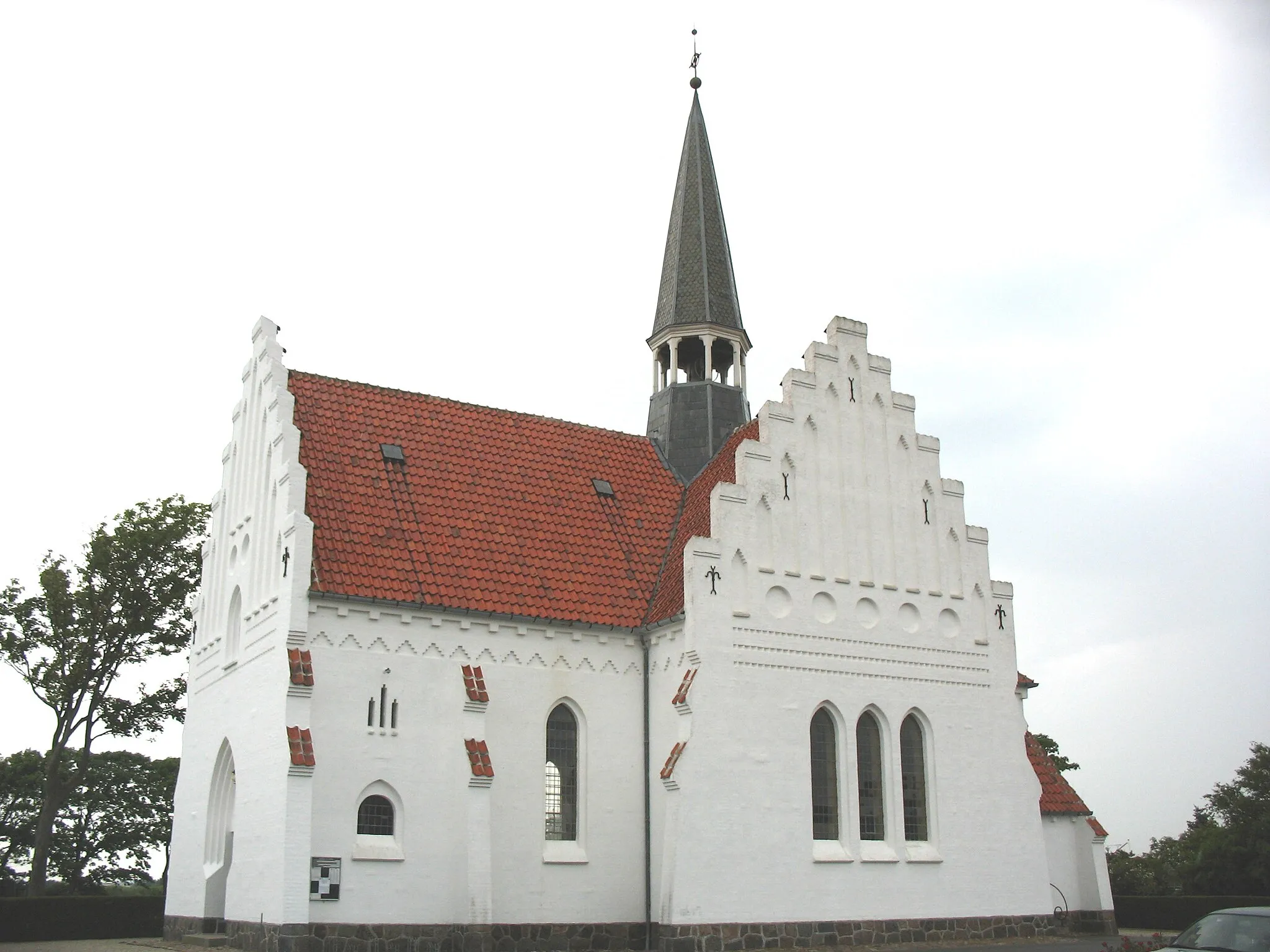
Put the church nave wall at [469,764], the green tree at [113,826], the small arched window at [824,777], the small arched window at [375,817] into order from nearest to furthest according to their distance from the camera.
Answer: the church nave wall at [469,764], the small arched window at [375,817], the small arched window at [824,777], the green tree at [113,826]

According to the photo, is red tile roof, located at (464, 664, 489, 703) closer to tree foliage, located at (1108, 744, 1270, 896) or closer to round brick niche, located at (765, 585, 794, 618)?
round brick niche, located at (765, 585, 794, 618)

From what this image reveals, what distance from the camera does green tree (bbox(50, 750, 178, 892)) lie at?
132 ft

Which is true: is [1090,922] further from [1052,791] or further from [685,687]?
[685,687]

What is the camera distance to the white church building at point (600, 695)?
22.0 meters

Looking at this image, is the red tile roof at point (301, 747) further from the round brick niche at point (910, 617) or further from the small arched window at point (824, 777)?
the round brick niche at point (910, 617)

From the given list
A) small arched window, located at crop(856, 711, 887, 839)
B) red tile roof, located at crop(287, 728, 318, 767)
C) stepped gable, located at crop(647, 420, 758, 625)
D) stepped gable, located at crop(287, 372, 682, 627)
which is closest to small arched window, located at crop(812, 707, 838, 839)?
small arched window, located at crop(856, 711, 887, 839)

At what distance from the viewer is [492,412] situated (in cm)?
2950

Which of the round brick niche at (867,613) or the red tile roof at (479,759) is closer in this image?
the red tile roof at (479,759)

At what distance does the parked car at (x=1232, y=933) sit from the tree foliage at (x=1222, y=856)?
22261 millimetres

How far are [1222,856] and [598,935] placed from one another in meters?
22.5

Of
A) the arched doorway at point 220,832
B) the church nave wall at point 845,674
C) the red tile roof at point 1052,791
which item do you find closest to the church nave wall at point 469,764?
the church nave wall at point 845,674

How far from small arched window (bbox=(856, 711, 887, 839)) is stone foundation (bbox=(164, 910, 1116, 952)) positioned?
74.9 inches

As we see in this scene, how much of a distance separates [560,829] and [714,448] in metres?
11.1

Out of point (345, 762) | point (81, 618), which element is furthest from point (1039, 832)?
point (81, 618)
